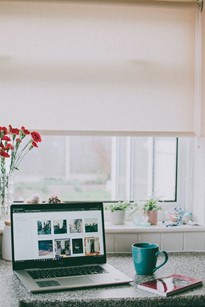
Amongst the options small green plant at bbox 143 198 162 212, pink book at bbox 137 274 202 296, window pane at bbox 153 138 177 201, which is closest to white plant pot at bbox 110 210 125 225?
small green plant at bbox 143 198 162 212

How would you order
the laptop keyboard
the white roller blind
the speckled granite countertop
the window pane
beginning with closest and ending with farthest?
1. the speckled granite countertop
2. the laptop keyboard
3. the white roller blind
4. the window pane

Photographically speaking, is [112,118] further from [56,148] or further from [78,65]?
[56,148]

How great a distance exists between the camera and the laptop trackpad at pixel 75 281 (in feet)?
6.43

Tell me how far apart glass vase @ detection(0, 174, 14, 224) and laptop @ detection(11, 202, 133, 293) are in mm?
249

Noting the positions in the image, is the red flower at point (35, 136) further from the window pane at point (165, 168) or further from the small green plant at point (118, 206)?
the window pane at point (165, 168)

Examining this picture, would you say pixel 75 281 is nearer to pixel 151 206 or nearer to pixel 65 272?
pixel 65 272

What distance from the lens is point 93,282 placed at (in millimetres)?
1987

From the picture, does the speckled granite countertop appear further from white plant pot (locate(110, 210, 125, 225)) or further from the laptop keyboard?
white plant pot (locate(110, 210, 125, 225))

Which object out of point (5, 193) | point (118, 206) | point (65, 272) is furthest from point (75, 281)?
point (118, 206)

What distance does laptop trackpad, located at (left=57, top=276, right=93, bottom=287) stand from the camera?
1960 mm

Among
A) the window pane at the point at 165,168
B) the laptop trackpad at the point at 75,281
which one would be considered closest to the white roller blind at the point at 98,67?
the window pane at the point at 165,168

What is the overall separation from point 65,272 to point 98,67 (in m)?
1.00

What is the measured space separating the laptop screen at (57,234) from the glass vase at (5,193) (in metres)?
0.25

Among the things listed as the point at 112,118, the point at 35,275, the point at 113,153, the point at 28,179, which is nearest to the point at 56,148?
the point at 28,179
